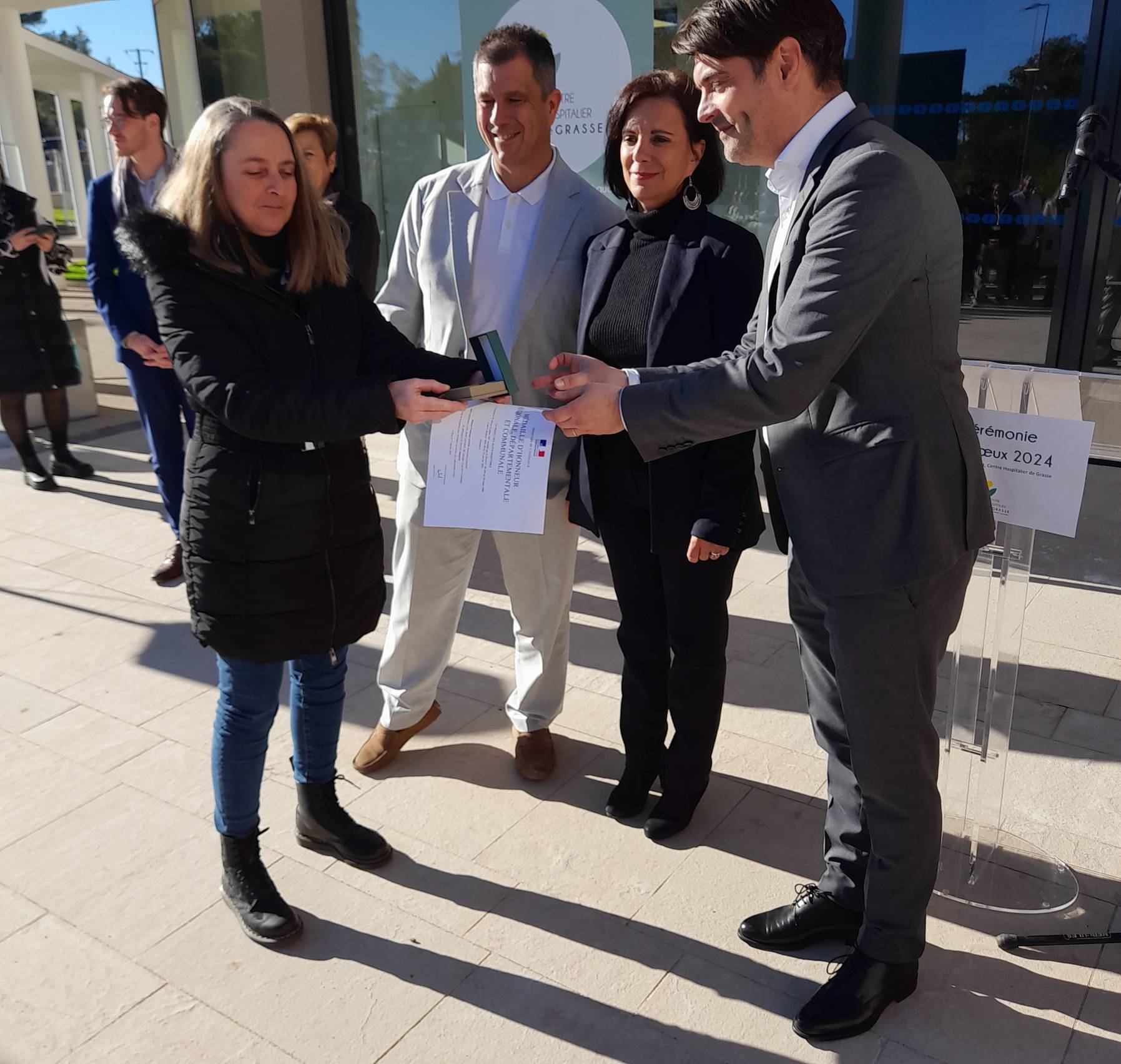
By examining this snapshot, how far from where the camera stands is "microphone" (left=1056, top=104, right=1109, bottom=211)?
8.27 feet

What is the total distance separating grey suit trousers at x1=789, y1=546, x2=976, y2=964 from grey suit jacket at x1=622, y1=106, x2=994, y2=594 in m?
0.08

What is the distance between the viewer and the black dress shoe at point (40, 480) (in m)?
6.45

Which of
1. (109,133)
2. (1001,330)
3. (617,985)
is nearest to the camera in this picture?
(617,985)

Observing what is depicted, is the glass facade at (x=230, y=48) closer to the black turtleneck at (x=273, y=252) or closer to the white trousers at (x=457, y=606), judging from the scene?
the white trousers at (x=457, y=606)

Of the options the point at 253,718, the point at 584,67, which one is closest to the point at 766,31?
the point at 253,718

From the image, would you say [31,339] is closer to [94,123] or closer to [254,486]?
[254,486]

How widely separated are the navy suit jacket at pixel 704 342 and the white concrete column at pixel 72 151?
18.4m

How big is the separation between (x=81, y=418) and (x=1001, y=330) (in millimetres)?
6982

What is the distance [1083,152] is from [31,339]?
6.00 meters

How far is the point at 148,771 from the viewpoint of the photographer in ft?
10.7

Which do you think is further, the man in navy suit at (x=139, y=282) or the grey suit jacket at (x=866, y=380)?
the man in navy suit at (x=139, y=282)

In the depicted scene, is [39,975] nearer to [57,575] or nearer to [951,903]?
[951,903]

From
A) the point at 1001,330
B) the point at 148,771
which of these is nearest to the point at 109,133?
the point at 148,771

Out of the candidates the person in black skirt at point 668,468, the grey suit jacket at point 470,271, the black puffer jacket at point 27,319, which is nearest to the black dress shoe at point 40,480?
the black puffer jacket at point 27,319
